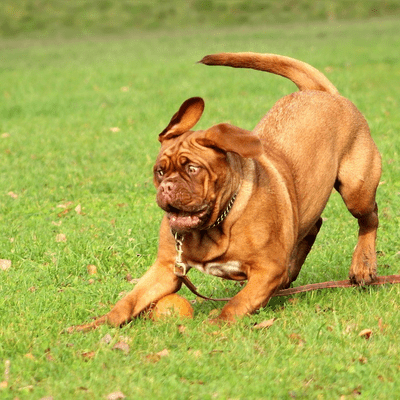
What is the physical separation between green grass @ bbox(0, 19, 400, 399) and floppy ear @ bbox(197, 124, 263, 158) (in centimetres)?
107

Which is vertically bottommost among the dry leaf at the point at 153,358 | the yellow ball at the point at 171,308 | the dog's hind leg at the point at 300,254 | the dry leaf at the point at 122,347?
the dog's hind leg at the point at 300,254

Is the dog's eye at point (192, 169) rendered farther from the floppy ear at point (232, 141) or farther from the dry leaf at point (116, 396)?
the dry leaf at point (116, 396)

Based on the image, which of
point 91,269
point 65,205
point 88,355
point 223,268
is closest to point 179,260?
point 223,268

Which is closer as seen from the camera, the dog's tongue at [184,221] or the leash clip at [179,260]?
the dog's tongue at [184,221]

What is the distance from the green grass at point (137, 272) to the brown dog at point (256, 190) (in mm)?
266

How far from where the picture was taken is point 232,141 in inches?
170

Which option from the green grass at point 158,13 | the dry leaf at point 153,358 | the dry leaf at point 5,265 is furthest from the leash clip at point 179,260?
the green grass at point 158,13

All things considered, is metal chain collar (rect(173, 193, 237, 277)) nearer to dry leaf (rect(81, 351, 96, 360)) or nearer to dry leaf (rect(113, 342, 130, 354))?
dry leaf (rect(113, 342, 130, 354))

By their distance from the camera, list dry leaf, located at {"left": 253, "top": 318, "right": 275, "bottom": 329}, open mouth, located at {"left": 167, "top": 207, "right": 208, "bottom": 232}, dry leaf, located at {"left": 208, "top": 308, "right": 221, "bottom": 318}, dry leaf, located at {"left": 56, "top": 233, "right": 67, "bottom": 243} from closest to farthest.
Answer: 1. open mouth, located at {"left": 167, "top": 207, "right": 208, "bottom": 232}
2. dry leaf, located at {"left": 253, "top": 318, "right": 275, "bottom": 329}
3. dry leaf, located at {"left": 208, "top": 308, "right": 221, "bottom": 318}
4. dry leaf, located at {"left": 56, "top": 233, "right": 67, "bottom": 243}

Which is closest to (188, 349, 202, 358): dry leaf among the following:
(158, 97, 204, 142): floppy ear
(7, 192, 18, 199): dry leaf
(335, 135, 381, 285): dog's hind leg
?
(158, 97, 204, 142): floppy ear

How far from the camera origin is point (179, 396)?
377cm

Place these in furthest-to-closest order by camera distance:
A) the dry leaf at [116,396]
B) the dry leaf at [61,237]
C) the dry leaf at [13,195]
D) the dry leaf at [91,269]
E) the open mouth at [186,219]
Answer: the dry leaf at [13,195], the dry leaf at [61,237], the dry leaf at [91,269], the open mouth at [186,219], the dry leaf at [116,396]

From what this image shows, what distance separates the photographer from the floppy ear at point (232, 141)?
4301 millimetres

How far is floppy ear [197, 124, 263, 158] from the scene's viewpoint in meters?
4.30
